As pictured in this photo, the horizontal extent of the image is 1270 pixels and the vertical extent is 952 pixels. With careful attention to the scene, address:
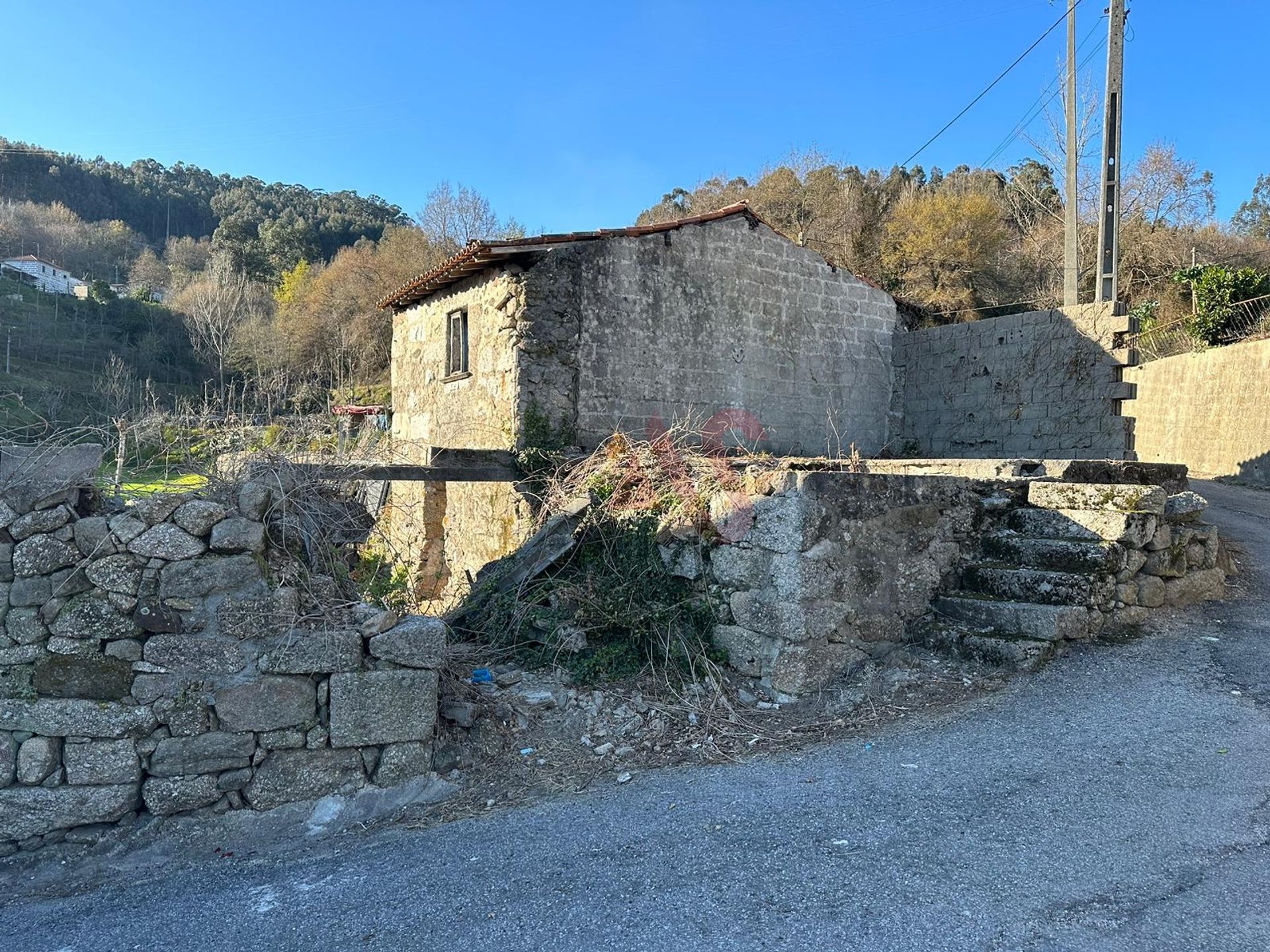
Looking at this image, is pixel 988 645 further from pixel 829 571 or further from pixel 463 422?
pixel 463 422

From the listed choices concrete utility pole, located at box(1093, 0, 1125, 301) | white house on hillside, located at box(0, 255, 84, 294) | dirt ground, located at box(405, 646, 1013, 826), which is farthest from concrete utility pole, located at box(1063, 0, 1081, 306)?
white house on hillside, located at box(0, 255, 84, 294)

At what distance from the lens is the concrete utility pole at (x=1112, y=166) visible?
40.9 ft

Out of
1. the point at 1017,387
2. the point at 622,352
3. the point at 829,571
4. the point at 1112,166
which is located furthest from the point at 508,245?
the point at 1112,166

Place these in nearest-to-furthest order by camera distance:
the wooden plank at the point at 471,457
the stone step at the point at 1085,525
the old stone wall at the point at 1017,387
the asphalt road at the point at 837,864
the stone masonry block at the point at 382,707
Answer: the asphalt road at the point at 837,864
the stone masonry block at the point at 382,707
the stone step at the point at 1085,525
the wooden plank at the point at 471,457
the old stone wall at the point at 1017,387

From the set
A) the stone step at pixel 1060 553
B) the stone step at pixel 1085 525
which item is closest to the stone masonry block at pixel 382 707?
the stone step at pixel 1060 553

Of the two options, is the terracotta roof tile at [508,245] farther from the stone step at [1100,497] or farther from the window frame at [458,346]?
the stone step at [1100,497]

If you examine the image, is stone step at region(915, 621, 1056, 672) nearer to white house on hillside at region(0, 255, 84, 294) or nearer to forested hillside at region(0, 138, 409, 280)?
forested hillside at region(0, 138, 409, 280)

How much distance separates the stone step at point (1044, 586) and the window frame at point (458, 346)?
7.35 metres

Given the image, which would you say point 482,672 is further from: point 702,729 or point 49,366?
point 49,366

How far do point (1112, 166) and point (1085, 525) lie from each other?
996 centimetres

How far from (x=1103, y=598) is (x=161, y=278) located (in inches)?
2070

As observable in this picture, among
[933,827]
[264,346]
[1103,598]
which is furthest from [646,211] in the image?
[933,827]

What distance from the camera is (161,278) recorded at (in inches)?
1779

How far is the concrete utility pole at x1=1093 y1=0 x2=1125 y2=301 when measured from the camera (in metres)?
12.5
